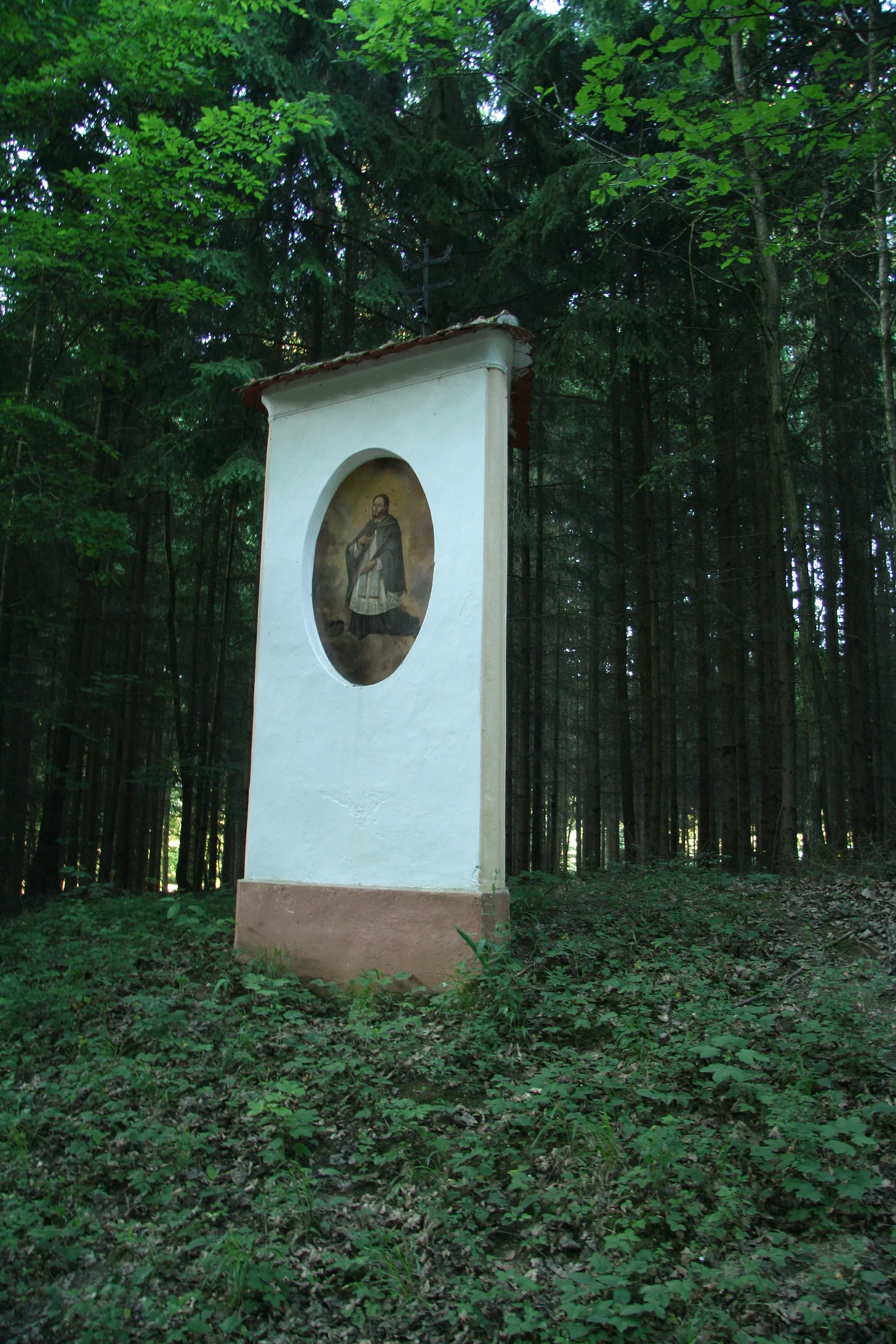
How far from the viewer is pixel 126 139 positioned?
920 cm

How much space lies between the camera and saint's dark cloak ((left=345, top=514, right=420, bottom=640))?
7.89 metres

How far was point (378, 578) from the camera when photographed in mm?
8109

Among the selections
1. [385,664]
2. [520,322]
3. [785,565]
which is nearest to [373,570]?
[385,664]

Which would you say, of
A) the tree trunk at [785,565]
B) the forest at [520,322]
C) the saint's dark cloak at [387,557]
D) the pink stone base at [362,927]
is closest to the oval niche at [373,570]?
the saint's dark cloak at [387,557]

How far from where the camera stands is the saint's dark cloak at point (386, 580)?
7.89 m

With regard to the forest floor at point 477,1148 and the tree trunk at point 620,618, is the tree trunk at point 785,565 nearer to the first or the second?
the forest floor at point 477,1148

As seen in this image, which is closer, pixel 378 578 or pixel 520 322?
pixel 378 578

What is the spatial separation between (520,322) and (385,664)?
8.48 metres

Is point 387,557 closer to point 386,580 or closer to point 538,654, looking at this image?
point 386,580

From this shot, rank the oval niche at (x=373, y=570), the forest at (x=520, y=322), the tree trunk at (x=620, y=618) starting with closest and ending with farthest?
the oval niche at (x=373, y=570)
the forest at (x=520, y=322)
the tree trunk at (x=620, y=618)

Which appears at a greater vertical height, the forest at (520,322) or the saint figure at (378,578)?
the forest at (520,322)

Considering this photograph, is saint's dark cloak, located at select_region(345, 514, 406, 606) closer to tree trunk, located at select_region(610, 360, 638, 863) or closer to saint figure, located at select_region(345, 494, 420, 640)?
saint figure, located at select_region(345, 494, 420, 640)

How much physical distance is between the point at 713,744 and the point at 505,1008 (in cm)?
1672

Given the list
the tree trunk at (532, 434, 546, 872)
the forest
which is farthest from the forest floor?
the tree trunk at (532, 434, 546, 872)
